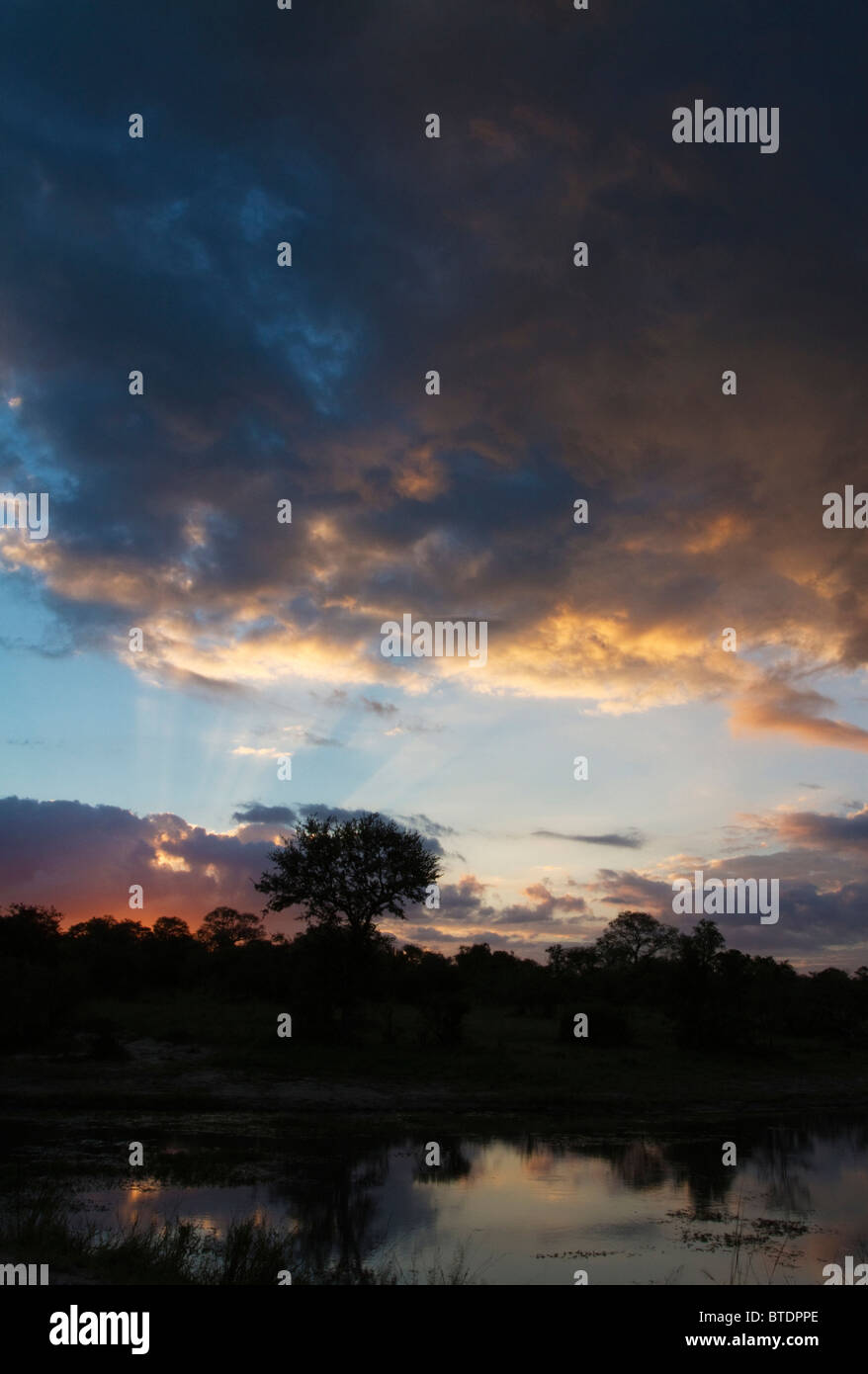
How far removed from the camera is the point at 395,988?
52469 millimetres

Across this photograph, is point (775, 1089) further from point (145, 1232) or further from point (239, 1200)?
point (145, 1232)

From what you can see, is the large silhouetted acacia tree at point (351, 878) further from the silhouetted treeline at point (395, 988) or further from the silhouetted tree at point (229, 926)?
the silhouetted tree at point (229, 926)

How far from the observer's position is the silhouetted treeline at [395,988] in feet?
133

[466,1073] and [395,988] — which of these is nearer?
[466,1073]

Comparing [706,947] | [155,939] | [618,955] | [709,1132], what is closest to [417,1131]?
[709,1132]

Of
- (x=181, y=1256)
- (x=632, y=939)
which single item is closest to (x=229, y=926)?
(x=632, y=939)

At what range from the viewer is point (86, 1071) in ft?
109

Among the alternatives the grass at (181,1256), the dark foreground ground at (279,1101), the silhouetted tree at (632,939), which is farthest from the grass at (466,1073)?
the silhouetted tree at (632,939)

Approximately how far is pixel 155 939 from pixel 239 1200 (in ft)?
203

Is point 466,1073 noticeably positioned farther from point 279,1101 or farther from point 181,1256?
point 181,1256

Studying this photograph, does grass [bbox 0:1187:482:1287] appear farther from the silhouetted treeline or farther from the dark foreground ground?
the silhouetted treeline

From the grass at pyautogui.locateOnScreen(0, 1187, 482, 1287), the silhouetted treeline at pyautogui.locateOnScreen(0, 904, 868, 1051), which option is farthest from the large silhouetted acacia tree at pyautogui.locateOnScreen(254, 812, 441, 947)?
the grass at pyautogui.locateOnScreen(0, 1187, 482, 1287)

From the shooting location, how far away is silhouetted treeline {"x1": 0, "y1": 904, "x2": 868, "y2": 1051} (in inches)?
1601
